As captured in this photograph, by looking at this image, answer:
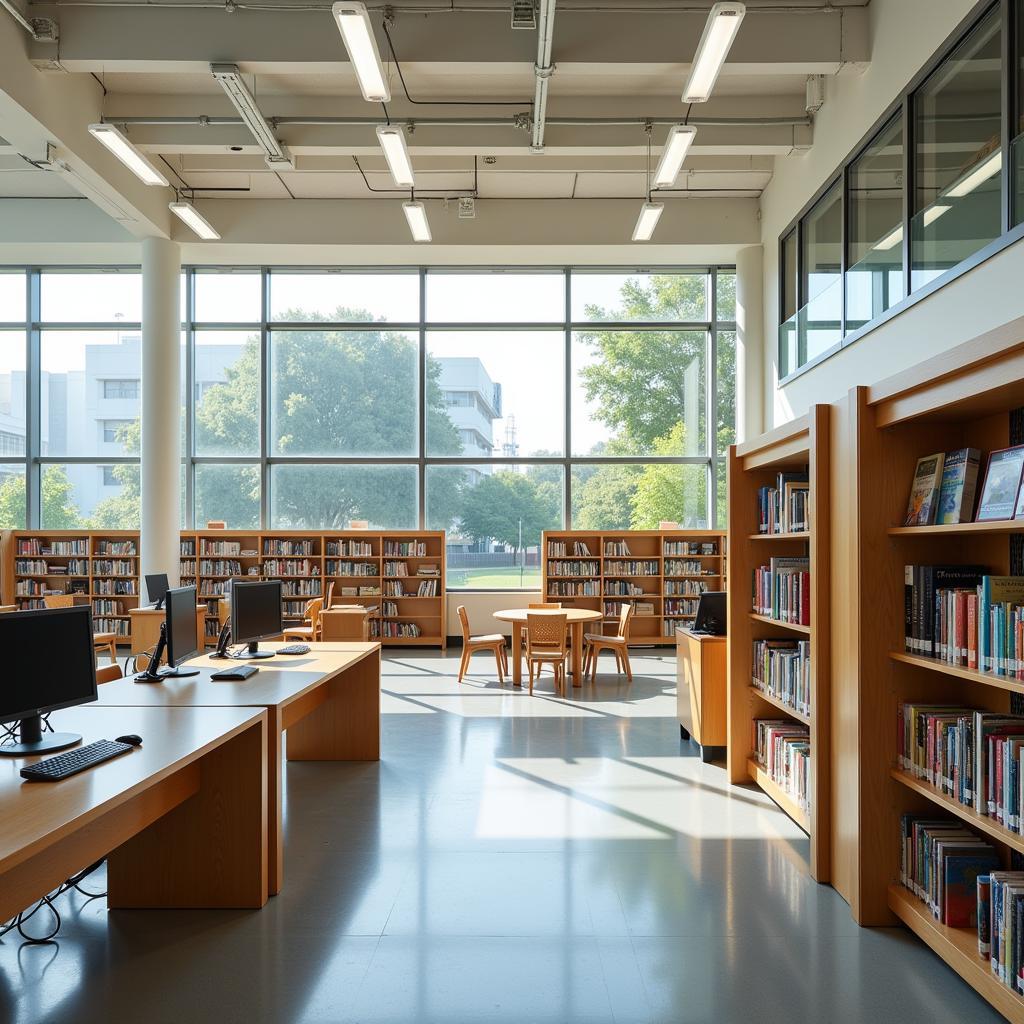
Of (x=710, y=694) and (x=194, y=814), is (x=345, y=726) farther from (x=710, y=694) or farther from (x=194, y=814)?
(x=710, y=694)

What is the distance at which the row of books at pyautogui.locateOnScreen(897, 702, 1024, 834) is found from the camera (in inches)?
105

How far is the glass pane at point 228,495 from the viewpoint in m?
11.9

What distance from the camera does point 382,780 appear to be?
5.21 metres

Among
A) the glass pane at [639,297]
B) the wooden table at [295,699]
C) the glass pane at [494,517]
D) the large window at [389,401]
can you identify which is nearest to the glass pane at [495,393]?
the large window at [389,401]

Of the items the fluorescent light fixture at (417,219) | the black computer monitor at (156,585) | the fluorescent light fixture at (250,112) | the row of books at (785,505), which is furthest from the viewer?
the black computer monitor at (156,585)

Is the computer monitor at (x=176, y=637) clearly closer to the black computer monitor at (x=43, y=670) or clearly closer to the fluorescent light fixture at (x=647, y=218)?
the black computer monitor at (x=43, y=670)

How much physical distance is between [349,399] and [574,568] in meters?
4.00

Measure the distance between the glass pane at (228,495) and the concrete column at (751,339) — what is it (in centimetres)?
678

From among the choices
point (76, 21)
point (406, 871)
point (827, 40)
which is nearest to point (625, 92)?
point (827, 40)

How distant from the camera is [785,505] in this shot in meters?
4.59

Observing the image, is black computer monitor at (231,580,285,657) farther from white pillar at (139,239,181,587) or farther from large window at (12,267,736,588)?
large window at (12,267,736,588)

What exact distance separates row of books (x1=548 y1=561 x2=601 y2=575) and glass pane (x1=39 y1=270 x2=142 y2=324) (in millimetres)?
6882

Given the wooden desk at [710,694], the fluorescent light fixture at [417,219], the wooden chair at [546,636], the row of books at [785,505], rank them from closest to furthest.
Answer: the row of books at [785,505], the wooden desk at [710,694], the wooden chair at [546,636], the fluorescent light fixture at [417,219]

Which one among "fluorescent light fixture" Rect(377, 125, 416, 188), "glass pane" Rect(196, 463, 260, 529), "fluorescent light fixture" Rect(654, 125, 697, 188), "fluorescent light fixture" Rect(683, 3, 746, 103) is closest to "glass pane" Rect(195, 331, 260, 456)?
"glass pane" Rect(196, 463, 260, 529)
